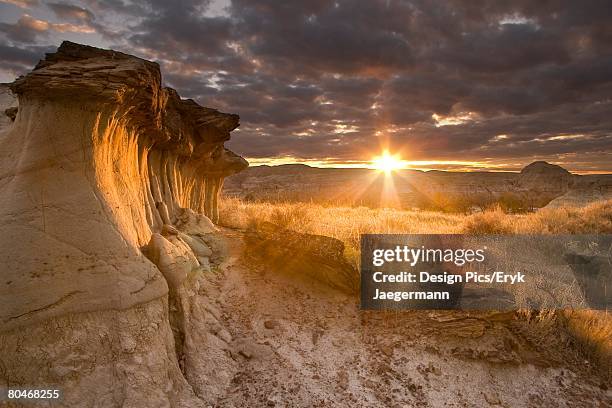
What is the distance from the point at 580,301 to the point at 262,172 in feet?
330

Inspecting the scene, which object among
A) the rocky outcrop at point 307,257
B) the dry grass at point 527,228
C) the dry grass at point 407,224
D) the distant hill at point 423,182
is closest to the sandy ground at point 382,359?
the rocky outcrop at point 307,257

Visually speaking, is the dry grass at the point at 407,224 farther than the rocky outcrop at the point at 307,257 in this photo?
Yes

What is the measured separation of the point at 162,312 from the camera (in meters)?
4.80

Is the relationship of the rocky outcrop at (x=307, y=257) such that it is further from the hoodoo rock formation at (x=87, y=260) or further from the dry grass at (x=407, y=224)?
the hoodoo rock formation at (x=87, y=260)

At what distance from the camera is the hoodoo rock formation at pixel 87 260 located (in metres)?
3.91

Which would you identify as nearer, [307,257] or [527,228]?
[307,257]

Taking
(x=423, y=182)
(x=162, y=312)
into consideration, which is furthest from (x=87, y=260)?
(x=423, y=182)

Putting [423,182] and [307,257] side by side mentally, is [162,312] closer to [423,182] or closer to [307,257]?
[307,257]

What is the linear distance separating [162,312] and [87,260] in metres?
1.08

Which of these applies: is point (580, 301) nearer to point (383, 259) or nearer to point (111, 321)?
point (383, 259)

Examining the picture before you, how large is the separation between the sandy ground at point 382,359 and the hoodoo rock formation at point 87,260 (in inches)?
28.7

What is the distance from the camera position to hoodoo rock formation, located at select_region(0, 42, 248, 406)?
391 cm

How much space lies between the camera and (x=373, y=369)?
5.62 metres

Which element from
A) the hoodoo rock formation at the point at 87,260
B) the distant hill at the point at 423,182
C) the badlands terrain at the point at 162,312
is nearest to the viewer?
the hoodoo rock formation at the point at 87,260
